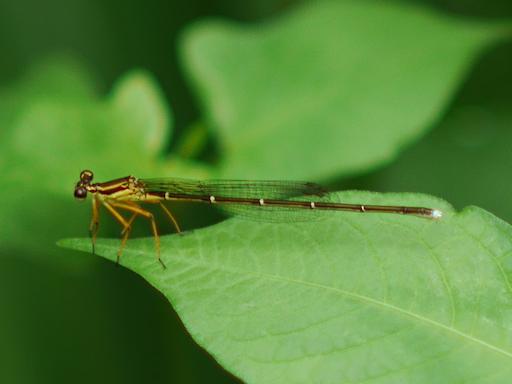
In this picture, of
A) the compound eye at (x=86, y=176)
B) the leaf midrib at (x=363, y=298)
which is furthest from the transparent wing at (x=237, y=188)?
the leaf midrib at (x=363, y=298)

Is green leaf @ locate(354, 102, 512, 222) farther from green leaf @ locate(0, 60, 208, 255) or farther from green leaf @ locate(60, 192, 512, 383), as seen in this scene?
green leaf @ locate(60, 192, 512, 383)

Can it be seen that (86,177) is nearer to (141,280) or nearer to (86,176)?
(86,176)

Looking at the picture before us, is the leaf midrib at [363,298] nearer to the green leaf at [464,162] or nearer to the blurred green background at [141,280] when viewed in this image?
the blurred green background at [141,280]

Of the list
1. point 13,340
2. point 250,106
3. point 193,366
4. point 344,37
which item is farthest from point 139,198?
point 13,340

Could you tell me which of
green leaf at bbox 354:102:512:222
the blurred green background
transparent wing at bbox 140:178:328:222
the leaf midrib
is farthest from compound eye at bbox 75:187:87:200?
green leaf at bbox 354:102:512:222

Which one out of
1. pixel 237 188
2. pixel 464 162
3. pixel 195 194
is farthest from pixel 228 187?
pixel 464 162
